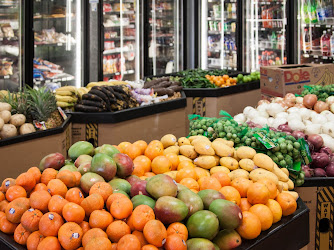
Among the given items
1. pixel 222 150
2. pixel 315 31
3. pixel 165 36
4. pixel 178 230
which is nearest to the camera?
pixel 178 230

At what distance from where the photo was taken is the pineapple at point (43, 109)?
4180 millimetres

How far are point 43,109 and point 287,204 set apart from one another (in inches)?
101

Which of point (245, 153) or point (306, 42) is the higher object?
point (306, 42)

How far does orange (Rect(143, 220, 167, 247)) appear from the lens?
1782 mm

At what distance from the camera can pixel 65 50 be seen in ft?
21.4

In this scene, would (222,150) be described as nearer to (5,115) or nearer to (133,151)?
(133,151)

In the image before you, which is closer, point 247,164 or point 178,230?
point 178,230

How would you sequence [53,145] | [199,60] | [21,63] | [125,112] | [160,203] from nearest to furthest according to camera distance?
[160,203] → [53,145] → [125,112] → [21,63] → [199,60]

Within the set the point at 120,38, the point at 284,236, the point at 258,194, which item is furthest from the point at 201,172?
the point at 120,38

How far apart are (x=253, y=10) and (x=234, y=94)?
7.69ft

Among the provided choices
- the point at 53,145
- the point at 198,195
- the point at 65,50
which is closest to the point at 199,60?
the point at 65,50

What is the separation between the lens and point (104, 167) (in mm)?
2188

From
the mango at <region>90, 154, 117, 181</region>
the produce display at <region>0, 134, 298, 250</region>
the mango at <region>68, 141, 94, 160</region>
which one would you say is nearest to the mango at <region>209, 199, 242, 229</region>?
the produce display at <region>0, 134, 298, 250</region>

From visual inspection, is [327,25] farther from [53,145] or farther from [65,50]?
[53,145]
